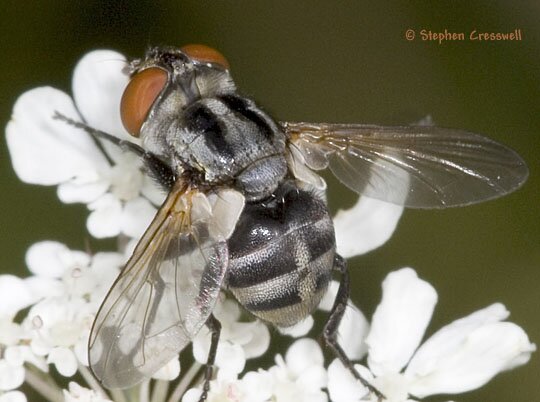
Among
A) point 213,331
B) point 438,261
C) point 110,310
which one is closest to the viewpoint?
point 110,310

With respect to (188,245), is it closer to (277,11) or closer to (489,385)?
(489,385)

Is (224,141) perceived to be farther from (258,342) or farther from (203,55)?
(258,342)

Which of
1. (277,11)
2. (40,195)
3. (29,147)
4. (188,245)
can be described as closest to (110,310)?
(188,245)

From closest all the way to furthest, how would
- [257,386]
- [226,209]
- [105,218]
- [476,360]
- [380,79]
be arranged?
[226,209] → [257,386] → [476,360] → [105,218] → [380,79]

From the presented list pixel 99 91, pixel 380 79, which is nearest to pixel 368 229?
pixel 99 91

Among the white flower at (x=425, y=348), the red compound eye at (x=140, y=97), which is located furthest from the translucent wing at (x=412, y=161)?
the red compound eye at (x=140, y=97)

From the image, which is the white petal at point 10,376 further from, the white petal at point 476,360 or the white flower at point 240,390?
the white petal at point 476,360

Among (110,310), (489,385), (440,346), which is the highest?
(110,310)
